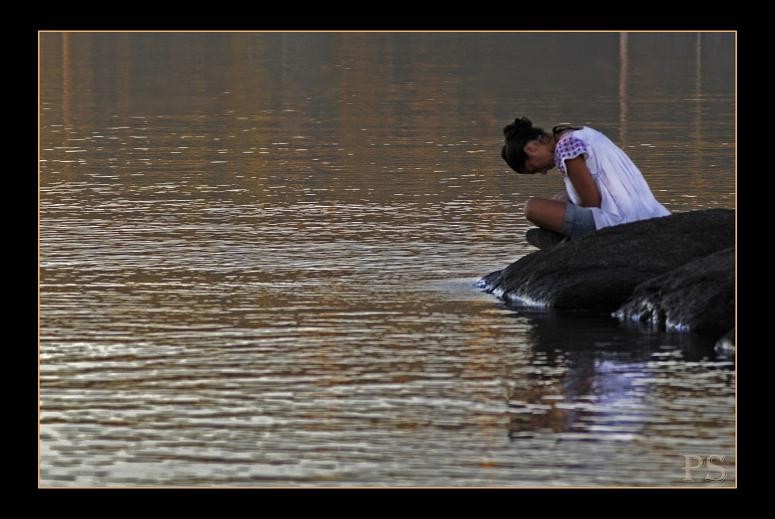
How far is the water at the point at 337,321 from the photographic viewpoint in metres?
Result: 9.61

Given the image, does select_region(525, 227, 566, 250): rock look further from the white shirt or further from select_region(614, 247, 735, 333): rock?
select_region(614, 247, 735, 333): rock

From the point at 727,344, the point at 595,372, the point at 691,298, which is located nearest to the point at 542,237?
the point at 691,298

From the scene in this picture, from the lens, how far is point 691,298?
12.7 m

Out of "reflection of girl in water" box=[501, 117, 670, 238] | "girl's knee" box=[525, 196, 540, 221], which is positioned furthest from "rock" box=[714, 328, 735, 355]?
"girl's knee" box=[525, 196, 540, 221]

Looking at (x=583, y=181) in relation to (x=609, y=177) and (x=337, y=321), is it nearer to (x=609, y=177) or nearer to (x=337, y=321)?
(x=609, y=177)

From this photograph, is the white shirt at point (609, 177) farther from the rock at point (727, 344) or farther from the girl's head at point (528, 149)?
the rock at point (727, 344)

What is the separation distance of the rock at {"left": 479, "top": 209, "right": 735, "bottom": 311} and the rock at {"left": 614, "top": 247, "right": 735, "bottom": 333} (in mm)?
376

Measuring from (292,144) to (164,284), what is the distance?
1196cm

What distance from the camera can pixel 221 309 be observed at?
13.6m

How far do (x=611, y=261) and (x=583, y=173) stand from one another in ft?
3.90

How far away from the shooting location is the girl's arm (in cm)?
1474

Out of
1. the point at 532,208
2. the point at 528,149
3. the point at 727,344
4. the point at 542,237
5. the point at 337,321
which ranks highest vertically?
the point at 528,149

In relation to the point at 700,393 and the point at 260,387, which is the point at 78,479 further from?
the point at 700,393

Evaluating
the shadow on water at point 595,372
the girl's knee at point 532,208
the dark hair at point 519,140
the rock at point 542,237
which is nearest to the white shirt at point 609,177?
the dark hair at point 519,140
